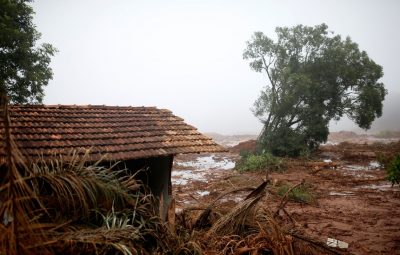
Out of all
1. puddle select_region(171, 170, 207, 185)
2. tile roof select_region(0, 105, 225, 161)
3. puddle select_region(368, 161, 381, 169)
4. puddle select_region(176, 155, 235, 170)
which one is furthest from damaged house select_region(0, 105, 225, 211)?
puddle select_region(368, 161, 381, 169)

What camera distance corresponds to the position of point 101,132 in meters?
8.40

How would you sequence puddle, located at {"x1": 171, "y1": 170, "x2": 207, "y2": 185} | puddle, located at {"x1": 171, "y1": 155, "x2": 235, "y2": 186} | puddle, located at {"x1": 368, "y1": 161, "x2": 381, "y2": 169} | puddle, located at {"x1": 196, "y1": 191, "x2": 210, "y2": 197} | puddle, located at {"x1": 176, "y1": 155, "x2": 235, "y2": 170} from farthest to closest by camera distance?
puddle, located at {"x1": 176, "y1": 155, "x2": 235, "y2": 170}, puddle, located at {"x1": 368, "y1": 161, "x2": 381, "y2": 169}, puddle, located at {"x1": 171, "y1": 155, "x2": 235, "y2": 186}, puddle, located at {"x1": 171, "y1": 170, "x2": 207, "y2": 185}, puddle, located at {"x1": 196, "y1": 191, "x2": 210, "y2": 197}

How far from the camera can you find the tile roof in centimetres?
716

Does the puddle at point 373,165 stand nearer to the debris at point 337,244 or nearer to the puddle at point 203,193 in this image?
the puddle at point 203,193

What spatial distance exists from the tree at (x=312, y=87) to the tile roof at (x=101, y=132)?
746 inches

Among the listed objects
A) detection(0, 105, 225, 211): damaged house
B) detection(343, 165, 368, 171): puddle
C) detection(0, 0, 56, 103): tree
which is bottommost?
detection(343, 165, 368, 171): puddle

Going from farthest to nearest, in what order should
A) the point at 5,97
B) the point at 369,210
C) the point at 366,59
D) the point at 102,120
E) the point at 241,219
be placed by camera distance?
the point at 366,59
the point at 369,210
the point at 102,120
the point at 241,219
the point at 5,97

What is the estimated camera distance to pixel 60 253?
3295mm

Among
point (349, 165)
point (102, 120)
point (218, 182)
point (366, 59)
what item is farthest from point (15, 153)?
point (366, 59)

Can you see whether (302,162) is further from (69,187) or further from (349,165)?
(69,187)

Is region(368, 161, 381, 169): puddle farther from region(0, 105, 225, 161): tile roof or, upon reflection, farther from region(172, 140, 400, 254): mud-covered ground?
region(0, 105, 225, 161): tile roof

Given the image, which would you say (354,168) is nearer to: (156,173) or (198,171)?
(198,171)

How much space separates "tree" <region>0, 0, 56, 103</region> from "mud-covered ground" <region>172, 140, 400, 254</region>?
9.83 metres

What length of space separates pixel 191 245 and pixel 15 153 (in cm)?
345
